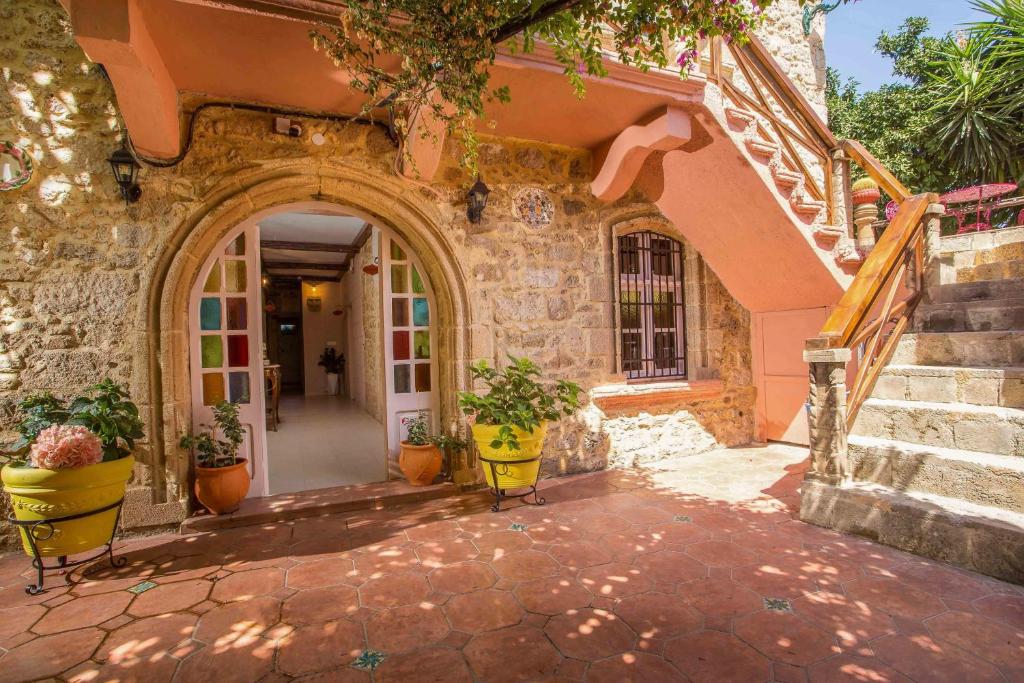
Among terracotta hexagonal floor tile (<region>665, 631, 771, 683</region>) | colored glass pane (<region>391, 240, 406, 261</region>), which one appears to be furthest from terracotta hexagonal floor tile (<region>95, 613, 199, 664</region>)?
colored glass pane (<region>391, 240, 406, 261</region>)

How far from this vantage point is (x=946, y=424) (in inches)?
136

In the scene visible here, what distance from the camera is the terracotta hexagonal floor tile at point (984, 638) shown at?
82.1 inches

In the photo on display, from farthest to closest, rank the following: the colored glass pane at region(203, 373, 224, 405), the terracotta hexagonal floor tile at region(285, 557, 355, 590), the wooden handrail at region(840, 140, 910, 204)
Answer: the wooden handrail at region(840, 140, 910, 204)
the colored glass pane at region(203, 373, 224, 405)
the terracotta hexagonal floor tile at region(285, 557, 355, 590)

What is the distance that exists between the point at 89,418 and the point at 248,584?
1.46m

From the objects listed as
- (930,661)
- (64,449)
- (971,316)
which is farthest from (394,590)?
(971,316)

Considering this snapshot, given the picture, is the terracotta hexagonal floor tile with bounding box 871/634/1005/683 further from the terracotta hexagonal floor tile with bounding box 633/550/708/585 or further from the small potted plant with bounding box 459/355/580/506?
the small potted plant with bounding box 459/355/580/506

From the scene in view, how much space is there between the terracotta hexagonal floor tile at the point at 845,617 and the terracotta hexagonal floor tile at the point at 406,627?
176cm

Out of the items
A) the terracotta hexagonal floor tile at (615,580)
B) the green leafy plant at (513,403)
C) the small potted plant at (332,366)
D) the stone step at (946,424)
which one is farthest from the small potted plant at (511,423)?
the small potted plant at (332,366)

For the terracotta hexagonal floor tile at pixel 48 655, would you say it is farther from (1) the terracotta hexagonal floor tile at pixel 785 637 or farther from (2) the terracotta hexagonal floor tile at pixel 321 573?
(1) the terracotta hexagonal floor tile at pixel 785 637

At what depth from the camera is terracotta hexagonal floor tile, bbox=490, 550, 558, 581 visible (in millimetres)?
2977

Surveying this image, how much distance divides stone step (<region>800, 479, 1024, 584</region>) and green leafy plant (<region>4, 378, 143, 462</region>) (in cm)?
463

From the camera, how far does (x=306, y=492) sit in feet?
15.0

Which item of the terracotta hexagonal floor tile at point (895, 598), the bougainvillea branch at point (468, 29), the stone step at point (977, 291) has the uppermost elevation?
the bougainvillea branch at point (468, 29)

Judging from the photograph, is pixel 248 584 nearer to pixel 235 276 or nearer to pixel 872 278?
pixel 235 276
